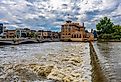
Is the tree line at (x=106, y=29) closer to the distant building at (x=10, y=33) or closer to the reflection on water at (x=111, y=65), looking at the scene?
the distant building at (x=10, y=33)

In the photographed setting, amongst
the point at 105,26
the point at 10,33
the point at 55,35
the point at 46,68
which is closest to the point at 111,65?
the point at 46,68

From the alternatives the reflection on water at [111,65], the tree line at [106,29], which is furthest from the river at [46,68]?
the tree line at [106,29]

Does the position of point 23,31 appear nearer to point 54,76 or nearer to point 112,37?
point 112,37

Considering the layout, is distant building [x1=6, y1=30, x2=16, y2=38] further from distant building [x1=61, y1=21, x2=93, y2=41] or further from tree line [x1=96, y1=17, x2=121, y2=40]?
tree line [x1=96, y1=17, x2=121, y2=40]

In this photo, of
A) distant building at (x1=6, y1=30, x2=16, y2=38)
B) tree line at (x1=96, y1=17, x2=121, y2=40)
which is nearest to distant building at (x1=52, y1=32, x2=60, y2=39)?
distant building at (x1=6, y1=30, x2=16, y2=38)

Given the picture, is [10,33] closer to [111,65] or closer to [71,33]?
[71,33]

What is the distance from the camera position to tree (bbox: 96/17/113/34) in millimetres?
149000

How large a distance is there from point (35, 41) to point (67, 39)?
1487 inches

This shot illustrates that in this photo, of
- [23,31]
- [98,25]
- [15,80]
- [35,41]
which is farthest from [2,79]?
[23,31]

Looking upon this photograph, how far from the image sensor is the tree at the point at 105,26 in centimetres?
14900

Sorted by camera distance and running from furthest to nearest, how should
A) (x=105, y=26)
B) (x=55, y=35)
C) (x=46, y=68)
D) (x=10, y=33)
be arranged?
(x=55, y=35) < (x=10, y=33) < (x=105, y=26) < (x=46, y=68)

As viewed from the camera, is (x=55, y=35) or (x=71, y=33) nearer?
(x=71, y=33)

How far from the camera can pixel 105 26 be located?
148500 millimetres

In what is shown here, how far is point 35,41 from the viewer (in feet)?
378
